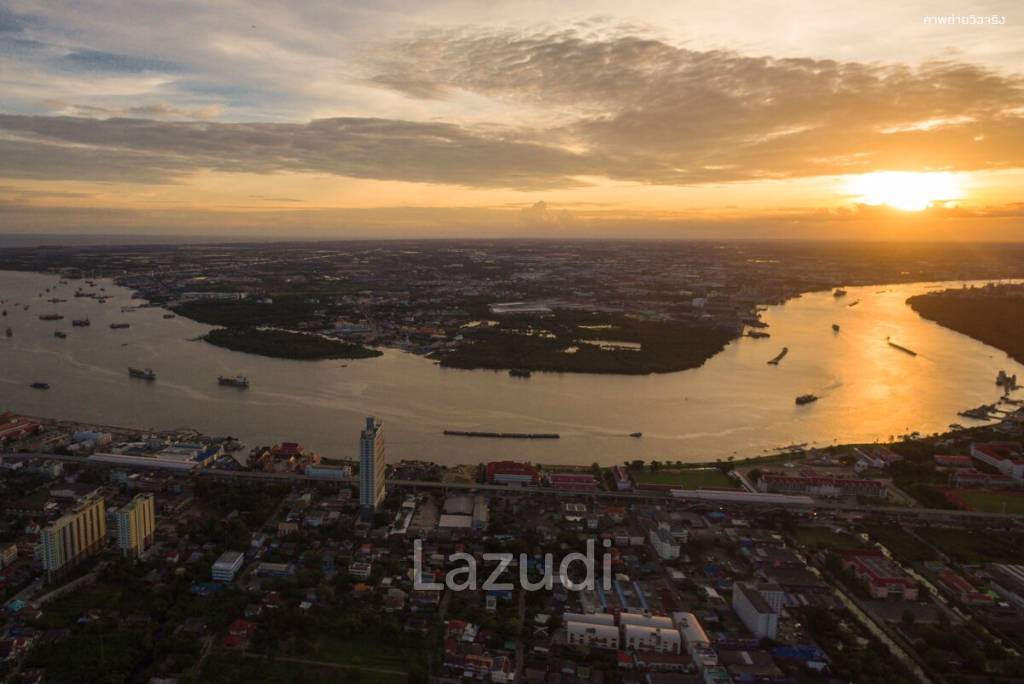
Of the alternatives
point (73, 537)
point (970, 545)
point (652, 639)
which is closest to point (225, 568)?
point (73, 537)

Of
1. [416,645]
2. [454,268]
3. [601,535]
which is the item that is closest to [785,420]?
[601,535]

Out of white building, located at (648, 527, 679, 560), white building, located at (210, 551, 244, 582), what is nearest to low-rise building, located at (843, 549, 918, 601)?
white building, located at (648, 527, 679, 560)

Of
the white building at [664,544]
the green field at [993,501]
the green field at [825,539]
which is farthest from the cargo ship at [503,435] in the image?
the green field at [993,501]

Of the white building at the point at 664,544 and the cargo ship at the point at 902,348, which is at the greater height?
the cargo ship at the point at 902,348

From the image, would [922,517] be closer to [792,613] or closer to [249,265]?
[792,613]

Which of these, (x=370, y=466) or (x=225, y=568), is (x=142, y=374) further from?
(x=225, y=568)

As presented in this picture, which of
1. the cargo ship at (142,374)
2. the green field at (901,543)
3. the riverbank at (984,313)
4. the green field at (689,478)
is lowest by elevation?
the green field at (901,543)

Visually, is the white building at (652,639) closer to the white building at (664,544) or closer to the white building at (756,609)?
the white building at (756,609)
